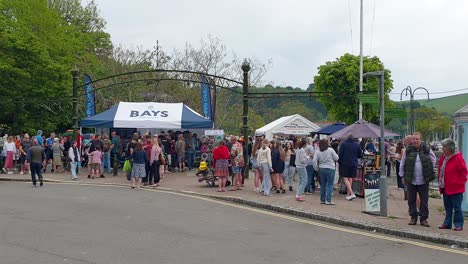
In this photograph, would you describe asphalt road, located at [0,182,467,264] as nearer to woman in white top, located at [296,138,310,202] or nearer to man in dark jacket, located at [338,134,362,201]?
woman in white top, located at [296,138,310,202]

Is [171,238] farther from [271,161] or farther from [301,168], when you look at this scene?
[271,161]

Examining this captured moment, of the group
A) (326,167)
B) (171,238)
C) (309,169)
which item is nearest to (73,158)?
(309,169)

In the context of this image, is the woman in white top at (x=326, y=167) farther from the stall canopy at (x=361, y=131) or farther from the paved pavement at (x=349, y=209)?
the stall canopy at (x=361, y=131)

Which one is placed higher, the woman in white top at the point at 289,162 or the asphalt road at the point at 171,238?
the woman in white top at the point at 289,162

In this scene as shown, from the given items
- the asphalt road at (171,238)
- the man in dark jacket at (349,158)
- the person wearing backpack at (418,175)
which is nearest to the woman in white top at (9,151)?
the asphalt road at (171,238)

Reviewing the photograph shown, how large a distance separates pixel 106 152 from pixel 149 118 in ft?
8.44

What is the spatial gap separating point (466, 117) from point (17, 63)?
28.6m

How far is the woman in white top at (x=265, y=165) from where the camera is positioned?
54.5ft

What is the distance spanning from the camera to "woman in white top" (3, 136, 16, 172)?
23.9 m

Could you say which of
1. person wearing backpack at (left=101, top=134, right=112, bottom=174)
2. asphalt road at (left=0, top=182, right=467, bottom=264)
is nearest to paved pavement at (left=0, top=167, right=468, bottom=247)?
asphalt road at (left=0, top=182, right=467, bottom=264)

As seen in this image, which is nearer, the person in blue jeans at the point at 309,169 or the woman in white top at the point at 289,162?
the person in blue jeans at the point at 309,169

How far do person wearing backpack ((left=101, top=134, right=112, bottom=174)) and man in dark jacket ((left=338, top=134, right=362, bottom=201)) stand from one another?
1150cm

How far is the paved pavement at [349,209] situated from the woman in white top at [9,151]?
212 inches

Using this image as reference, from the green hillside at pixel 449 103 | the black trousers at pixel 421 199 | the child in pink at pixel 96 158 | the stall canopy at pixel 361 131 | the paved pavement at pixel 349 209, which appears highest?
the green hillside at pixel 449 103
